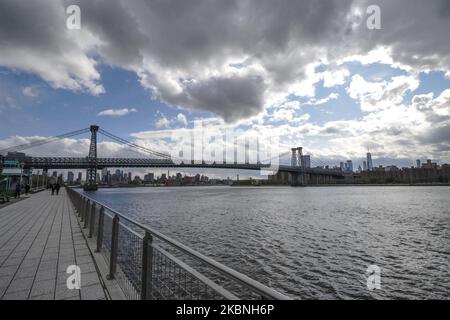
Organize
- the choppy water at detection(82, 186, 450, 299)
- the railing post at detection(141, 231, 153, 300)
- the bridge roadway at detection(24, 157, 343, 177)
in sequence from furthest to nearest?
the bridge roadway at detection(24, 157, 343, 177), the choppy water at detection(82, 186, 450, 299), the railing post at detection(141, 231, 153, 300)

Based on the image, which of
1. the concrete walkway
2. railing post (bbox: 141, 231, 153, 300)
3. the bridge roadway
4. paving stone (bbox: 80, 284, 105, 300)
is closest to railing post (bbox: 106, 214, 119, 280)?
the concrete walkway

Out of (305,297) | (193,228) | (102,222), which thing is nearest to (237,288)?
(305,297)

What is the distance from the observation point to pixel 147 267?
3.52 m

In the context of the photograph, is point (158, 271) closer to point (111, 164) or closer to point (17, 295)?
point (17, 295)

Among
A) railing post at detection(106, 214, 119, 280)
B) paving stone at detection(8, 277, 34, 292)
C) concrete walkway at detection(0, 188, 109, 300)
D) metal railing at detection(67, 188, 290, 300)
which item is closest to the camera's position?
metal railing at detection(67, 188, 290, 300)

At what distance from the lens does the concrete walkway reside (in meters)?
4.27

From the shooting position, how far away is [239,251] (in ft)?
41.4

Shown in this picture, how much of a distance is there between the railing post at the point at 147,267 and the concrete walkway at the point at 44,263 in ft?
3.35

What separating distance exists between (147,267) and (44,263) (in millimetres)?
3757

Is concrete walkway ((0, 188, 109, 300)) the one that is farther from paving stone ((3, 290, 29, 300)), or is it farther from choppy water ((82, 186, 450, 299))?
choppy water ((82, 186, 450, 299))

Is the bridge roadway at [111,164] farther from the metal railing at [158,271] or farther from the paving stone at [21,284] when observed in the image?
the metal railing at [158,271]

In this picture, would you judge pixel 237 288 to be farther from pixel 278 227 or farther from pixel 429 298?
pixel 278 227

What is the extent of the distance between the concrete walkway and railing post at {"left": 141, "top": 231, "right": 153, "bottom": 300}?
102 centimetres

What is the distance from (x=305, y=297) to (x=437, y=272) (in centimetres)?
611
